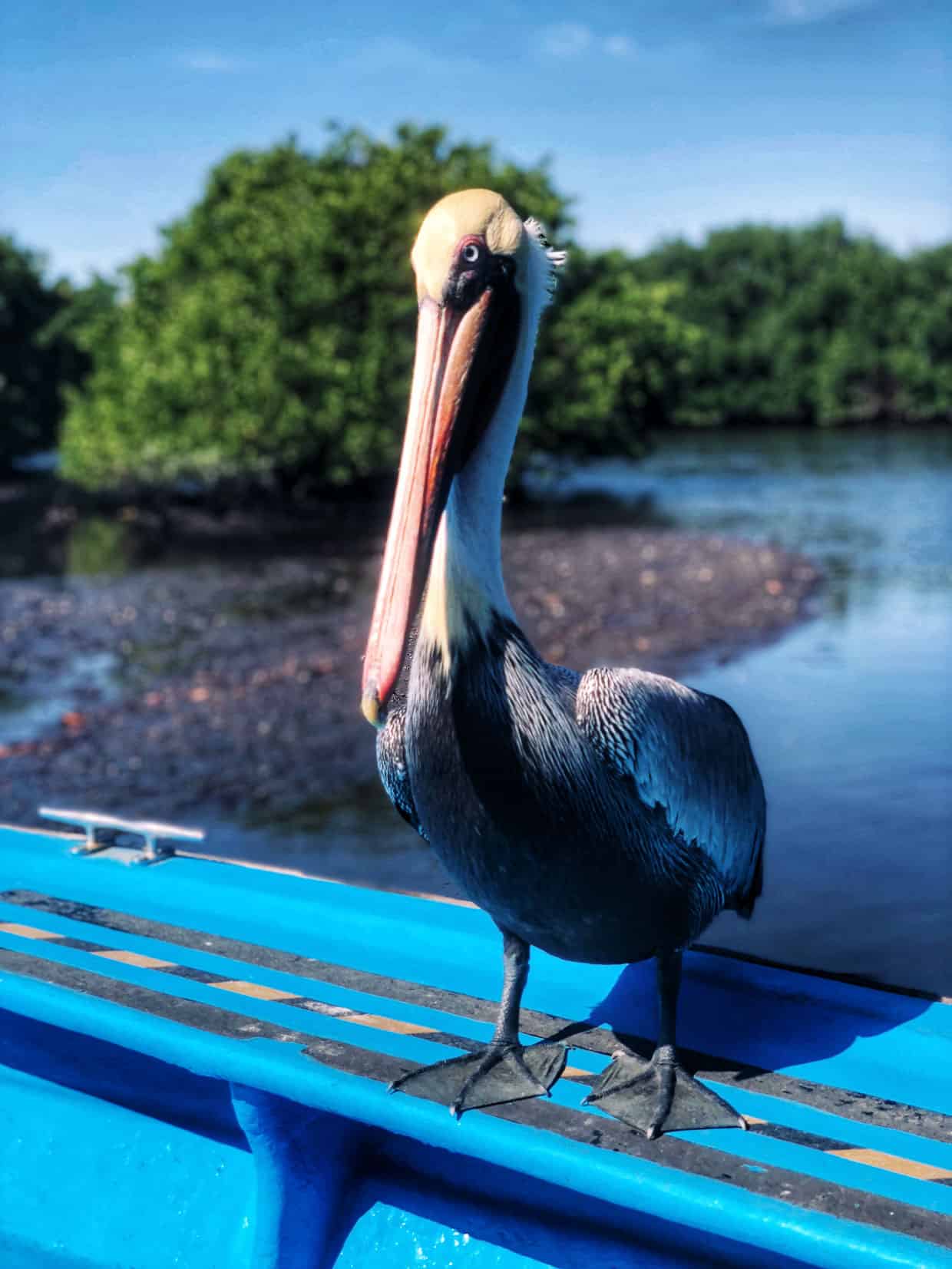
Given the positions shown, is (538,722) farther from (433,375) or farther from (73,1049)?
(73,1049)

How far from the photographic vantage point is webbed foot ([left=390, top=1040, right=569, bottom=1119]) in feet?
8.04

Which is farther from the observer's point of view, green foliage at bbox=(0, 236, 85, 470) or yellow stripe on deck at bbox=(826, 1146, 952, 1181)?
green foliage at bbox=(0, 236, 85, 470)

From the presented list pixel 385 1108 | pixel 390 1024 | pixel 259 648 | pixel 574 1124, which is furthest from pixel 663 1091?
pixel 259 648

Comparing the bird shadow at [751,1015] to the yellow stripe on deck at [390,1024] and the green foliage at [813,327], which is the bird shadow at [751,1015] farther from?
the green foliage at [813,327]

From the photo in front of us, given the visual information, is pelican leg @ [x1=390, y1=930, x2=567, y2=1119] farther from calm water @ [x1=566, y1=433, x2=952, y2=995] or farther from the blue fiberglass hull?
calm water @ [x1=566, y1=433, x2=952, y2=995]

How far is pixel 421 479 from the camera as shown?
2.23 m

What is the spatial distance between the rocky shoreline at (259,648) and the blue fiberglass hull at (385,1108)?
4.04 m

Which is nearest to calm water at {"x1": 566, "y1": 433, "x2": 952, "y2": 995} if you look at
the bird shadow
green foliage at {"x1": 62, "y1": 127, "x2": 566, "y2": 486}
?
the bird shadow

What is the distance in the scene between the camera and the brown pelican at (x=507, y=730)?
2.27 metres

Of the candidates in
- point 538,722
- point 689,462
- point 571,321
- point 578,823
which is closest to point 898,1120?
point 578,823

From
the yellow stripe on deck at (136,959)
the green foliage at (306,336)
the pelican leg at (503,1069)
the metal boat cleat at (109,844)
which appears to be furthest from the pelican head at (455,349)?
the green foliage at (306,336)

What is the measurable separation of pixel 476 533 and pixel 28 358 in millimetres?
43729

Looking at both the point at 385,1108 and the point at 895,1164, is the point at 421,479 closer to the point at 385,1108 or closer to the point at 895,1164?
the point at 385,1108

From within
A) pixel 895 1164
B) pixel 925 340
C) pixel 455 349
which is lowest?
pixel 895 1164
